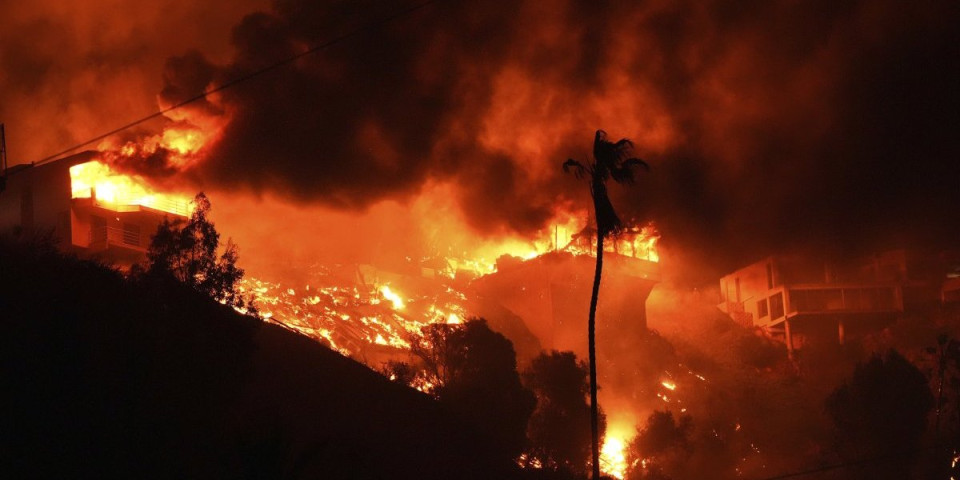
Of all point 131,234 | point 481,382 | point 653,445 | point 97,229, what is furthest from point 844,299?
point 97,229

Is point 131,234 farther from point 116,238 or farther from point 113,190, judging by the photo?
point 113,190

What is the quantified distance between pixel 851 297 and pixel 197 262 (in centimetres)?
7936

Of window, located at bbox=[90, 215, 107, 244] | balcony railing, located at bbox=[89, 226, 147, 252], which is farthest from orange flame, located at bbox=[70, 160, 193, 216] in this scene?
balcony railing, located at bbox=[89, 226, 147, 252]

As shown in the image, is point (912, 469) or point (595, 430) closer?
point (595, 430)

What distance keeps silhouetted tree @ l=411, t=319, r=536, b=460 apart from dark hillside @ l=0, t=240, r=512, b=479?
572 centimetres

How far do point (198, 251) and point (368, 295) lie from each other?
39393 mm

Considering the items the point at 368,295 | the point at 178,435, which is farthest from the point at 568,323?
the point at 178,435

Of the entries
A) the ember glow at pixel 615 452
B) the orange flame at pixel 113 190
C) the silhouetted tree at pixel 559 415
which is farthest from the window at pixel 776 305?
the orange flame at pixel 113 190

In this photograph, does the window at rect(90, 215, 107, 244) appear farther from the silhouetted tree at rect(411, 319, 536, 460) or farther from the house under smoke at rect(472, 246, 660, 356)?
the house under smoke at rect(472, 246, 660, 356)

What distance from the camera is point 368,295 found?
243 ft

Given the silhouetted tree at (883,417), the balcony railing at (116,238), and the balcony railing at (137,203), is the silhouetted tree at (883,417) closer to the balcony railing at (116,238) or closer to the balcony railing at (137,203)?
the balcony railing at (137,203)

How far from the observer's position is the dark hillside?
24125mm

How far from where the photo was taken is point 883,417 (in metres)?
54.8

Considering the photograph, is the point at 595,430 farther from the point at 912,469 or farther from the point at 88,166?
the point at 88,166
